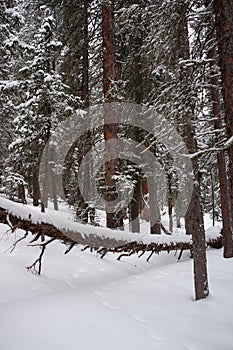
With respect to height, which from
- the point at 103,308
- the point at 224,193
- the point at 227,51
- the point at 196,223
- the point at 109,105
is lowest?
the point at 103,308

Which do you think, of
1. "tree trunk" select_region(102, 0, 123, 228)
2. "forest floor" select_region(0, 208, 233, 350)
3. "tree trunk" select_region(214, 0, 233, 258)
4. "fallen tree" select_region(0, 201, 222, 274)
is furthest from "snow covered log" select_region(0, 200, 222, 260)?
"tree trunk" select_region(214, 0, 233, 258)

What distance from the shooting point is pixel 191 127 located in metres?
5.75

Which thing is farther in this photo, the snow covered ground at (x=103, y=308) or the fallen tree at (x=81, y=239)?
the fallen tree at (x=81, y=239)

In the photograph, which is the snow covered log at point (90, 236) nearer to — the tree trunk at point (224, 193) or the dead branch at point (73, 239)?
the dead branch at point (73, 239)

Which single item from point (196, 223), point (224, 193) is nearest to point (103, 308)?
point (196, 223)

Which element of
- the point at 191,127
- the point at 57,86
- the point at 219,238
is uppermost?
the point at 57,86

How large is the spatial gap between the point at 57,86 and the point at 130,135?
355cm

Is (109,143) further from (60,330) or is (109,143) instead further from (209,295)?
(60,330)

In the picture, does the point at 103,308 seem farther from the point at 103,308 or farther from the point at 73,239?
the point at 73,239

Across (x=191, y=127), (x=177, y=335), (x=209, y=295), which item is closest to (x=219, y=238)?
(x=209, y=295)

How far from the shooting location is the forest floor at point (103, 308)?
12.2ft

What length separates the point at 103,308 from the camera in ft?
Result: 15.8

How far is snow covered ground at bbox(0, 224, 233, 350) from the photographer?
12.2 feet

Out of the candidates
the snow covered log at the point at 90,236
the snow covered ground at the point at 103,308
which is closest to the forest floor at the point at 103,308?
the snow covered ground at the point at 103,308
